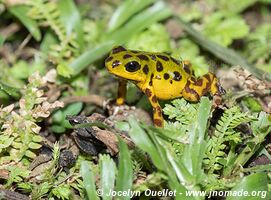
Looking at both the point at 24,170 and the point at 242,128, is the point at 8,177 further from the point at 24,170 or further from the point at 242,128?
the point at 242,128

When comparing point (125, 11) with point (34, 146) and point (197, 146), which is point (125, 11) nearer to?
point (34, 146)

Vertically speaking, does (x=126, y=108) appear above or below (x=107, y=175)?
below

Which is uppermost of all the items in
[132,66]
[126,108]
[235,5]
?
[132,66]

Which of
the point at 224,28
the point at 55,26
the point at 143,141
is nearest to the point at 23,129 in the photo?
the point at 143,141

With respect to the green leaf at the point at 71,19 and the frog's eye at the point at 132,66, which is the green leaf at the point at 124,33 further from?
the frog's eye at the point at 132,66

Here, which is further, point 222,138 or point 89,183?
point 222,138

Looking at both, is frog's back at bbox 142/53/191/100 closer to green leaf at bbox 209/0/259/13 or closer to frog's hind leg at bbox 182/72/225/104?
frog's hind leg at bbox 182/72/225/104

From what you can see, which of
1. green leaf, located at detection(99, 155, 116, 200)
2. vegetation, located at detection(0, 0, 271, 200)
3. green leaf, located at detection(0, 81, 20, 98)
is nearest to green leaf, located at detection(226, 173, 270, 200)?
vegetation, located at detection(0, 0, 271, 200)

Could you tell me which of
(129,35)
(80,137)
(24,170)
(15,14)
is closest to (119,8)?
(129,35)
